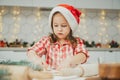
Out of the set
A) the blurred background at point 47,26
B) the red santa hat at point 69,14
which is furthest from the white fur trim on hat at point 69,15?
the blurred background at point 47,26

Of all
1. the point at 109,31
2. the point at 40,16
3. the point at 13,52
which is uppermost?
the point at 40,16

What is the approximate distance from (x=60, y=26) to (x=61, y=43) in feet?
0.37

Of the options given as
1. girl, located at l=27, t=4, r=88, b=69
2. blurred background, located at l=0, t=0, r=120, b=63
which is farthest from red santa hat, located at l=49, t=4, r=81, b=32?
blurred background, located at l=0, t=0, r=120, b=63

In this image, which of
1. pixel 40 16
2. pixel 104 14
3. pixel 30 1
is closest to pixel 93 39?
pixel 104 14

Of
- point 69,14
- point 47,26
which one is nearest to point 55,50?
point 69,14

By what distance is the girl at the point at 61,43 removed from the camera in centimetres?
74

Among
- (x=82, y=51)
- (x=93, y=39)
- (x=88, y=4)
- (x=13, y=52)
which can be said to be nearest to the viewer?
(x=82, y=51)

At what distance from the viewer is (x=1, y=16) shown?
2.65 m

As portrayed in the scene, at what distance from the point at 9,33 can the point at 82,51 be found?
6.59 ft

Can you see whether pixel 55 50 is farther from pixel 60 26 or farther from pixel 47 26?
pixel 47 26

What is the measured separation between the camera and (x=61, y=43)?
0.83m

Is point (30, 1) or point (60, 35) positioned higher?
→ point (30, 1)

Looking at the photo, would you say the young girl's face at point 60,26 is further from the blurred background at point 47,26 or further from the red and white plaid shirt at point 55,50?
the blurred background at point 47,26

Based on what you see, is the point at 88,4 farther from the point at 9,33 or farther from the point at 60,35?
the point at 60,35
